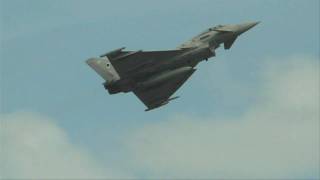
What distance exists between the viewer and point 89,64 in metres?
88.6

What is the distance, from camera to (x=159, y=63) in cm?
8256

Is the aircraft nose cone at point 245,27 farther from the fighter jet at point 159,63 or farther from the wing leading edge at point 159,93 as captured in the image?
the wing leading edge at point 159,93

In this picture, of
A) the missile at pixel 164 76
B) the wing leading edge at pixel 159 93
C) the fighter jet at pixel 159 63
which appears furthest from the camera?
the wing leading edge at pixel 159 93

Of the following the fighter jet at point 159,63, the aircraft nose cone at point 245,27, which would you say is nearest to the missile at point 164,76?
the fighter jet at point 159,63

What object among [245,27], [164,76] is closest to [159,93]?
[164,76]

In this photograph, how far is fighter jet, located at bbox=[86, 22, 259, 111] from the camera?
268ft

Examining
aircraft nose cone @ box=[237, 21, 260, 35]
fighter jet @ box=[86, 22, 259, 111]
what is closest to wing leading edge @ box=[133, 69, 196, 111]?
fighter jet @ box=[86, 22, 259, 111]

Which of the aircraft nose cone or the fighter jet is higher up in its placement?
the aircraft nose cone

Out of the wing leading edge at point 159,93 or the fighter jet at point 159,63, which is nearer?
the fighter jet at point 159,63

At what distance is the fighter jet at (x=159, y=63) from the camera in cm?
8170

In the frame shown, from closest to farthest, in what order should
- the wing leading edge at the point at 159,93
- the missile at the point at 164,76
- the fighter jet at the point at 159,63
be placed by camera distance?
the fighter jet at the point at 159,63
the missile at the point at 164,76
the wing leading edge at the point at 159,93

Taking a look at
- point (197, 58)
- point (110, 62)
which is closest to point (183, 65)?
point (197, 58)

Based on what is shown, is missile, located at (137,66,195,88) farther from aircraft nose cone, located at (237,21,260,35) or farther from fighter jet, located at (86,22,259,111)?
aircraft nose cone, located at (237,21,260,35)

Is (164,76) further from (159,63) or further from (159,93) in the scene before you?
(159,93)
